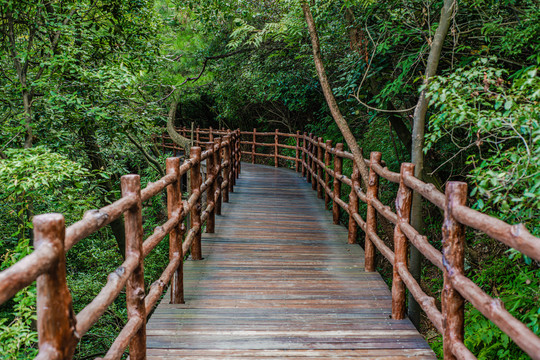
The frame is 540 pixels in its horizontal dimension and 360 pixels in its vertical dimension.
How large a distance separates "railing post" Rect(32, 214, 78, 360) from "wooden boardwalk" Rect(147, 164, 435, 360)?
1442 mm

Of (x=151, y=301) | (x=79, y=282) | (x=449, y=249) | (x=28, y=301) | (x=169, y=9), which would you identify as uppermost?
(x=169, y=9)

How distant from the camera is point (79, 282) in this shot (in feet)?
29.9

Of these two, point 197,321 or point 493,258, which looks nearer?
point 197,321

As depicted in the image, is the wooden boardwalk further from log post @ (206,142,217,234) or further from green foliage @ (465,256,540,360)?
green foliage @ (465,256,540,360)

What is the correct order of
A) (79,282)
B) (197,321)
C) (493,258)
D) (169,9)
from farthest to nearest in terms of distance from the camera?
(169,9) → (79,282) → (493,258) → (197,321)

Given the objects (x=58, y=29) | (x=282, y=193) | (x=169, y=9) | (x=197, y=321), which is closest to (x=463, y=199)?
(x=197, y=321)

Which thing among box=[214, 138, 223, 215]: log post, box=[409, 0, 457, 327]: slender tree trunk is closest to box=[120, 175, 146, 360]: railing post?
box=[409, 0, 457, 327]: slender tree trunk

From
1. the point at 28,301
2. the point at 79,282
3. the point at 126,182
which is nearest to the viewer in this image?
the point at 126,182

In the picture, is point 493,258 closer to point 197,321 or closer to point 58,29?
point 197,321

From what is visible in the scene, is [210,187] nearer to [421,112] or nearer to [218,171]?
[218,171]

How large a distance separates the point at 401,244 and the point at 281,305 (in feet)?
3.67

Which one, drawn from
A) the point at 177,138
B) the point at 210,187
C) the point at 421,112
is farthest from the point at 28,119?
the point at 177,138

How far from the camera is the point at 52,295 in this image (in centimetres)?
166

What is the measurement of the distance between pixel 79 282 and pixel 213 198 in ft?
15.5
